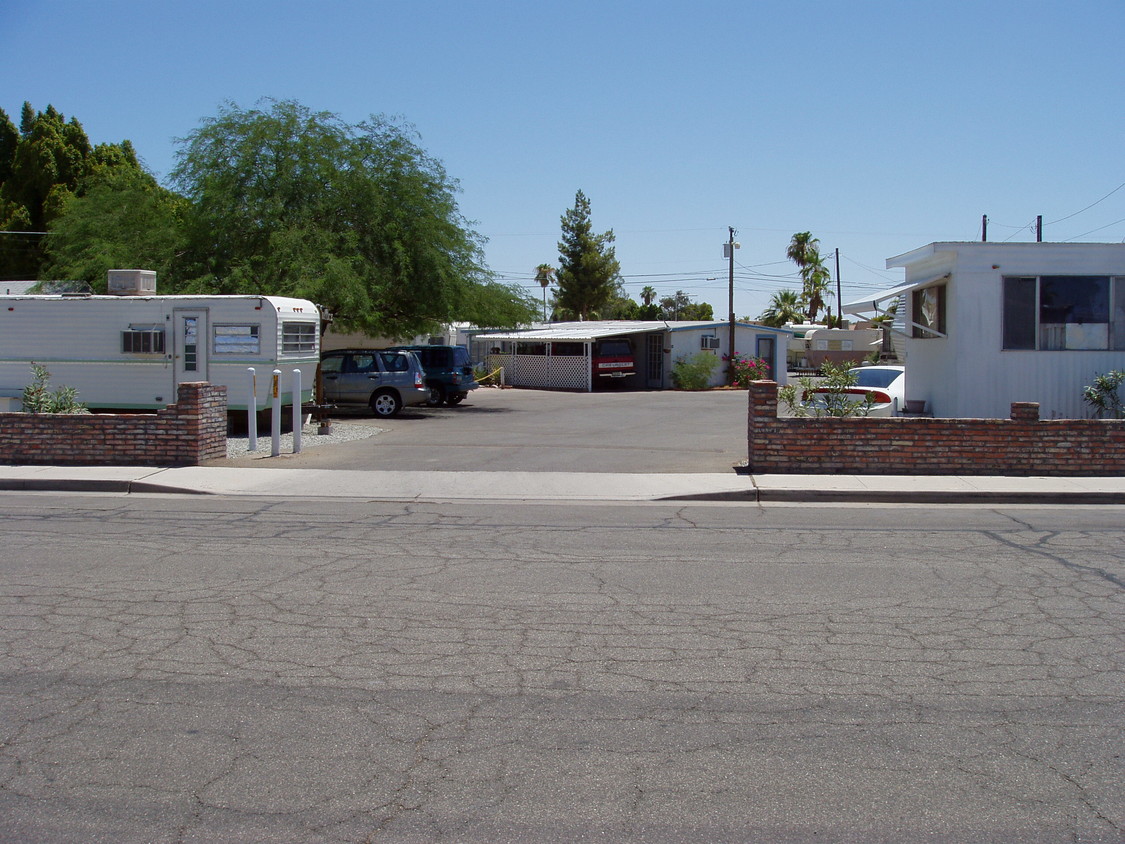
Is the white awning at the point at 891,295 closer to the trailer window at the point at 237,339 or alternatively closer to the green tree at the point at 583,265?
the trailer window at the point at 237,339

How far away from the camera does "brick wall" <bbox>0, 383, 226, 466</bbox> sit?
1461 cm

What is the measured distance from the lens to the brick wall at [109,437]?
14609 millimetres

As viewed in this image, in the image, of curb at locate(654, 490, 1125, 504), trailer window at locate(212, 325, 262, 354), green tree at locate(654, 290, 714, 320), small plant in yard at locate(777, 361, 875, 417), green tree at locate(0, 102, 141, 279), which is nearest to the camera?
curb at locate(654, 490, 1125, 504)

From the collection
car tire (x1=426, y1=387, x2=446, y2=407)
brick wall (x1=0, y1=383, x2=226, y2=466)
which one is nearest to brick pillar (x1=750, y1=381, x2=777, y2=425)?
brick wall (x1=0, y1=383, x2=226, y2=466)

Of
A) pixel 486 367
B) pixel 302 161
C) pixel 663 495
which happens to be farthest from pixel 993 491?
pixel 486 367

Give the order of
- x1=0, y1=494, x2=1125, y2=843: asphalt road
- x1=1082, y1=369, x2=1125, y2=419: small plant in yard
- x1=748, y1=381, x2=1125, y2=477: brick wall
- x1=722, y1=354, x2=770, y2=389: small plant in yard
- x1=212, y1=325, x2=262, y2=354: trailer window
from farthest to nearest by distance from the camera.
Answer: x1=722, y1=354, x2=770, y2=389: small plant in yard, x1=212, y1=325, x2=262, y2=354: trailer window, x1=1082, y1=369, x2=1125, y2=419: small plant in yard, x1=748, y1=381, x2=1125, y2=477: brick wall, x1=0, y1=494, x2=1125, y2=843: asphalt road

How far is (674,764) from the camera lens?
15.3ft

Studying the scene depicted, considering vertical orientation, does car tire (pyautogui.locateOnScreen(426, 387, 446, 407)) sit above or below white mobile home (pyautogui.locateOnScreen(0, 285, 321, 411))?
below

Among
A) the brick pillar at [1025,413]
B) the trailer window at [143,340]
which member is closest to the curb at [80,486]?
the trailer window at [143,340]

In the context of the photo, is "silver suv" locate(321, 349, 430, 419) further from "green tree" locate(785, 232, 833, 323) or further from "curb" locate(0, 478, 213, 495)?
"green tree" locate(785, 232, 833, 323)

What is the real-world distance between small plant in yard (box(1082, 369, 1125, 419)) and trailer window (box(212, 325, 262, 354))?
14688mm

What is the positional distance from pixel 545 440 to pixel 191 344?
6.88 metres

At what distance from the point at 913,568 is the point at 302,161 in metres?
20.4

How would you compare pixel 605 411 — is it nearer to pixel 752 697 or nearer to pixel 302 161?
pixel 302 161
